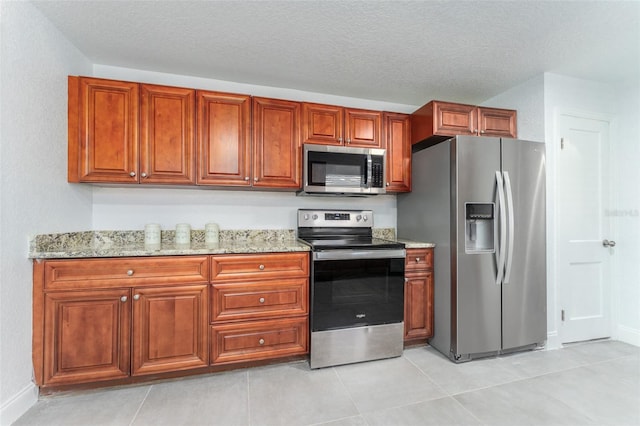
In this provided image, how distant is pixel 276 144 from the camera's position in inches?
96.3

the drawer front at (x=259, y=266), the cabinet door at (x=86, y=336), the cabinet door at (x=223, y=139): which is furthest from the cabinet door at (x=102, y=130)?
the drawer front at (x=259, y=266)

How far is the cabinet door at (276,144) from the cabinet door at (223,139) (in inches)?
3.1

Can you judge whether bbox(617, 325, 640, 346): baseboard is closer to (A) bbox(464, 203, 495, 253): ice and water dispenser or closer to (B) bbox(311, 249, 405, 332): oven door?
(A) bbox(464, 203, 495, 253): ice and water dispenser

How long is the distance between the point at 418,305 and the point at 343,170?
1.42 m

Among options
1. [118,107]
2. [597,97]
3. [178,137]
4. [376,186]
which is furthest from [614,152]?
[118,107]

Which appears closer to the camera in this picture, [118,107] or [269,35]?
[269,35]

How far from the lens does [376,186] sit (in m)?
2.62

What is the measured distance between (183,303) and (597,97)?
4.20 meters

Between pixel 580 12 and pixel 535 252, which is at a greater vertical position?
pixel 580 12

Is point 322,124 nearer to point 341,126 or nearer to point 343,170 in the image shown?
point 341,126

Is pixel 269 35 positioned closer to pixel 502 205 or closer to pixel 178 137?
pixel 178 137

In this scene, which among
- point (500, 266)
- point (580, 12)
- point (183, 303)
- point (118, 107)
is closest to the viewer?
point (580, 12)

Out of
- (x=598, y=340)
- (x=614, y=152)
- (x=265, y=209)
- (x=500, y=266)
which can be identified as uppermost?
(x=614, y=152)

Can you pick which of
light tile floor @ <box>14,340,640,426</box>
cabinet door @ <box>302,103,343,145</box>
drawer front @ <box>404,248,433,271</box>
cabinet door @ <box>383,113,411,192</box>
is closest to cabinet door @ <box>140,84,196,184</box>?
cabinet door @ <box>302,103,343,145</box>
